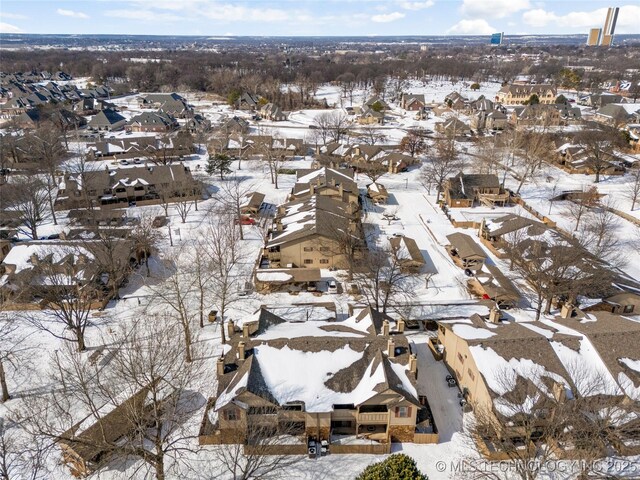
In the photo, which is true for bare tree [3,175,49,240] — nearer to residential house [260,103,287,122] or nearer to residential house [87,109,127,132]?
residential house [87,109,127,132]

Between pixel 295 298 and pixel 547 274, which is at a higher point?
pixel 547 274

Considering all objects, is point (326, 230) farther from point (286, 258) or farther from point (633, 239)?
point (633, 239)

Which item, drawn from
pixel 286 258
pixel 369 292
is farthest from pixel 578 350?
pixel 286 258

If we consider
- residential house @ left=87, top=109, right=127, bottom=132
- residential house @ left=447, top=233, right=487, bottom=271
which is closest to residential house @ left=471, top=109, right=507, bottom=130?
residential house @ left=447, top=233, right=487, bottom=271

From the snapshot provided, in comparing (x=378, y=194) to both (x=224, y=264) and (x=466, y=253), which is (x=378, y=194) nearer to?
(x=466, y=253)

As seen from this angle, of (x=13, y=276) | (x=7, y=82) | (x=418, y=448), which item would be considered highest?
(x=7, y=82)

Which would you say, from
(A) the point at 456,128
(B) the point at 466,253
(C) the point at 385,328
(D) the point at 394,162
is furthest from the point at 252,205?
(A) the point at 456,128

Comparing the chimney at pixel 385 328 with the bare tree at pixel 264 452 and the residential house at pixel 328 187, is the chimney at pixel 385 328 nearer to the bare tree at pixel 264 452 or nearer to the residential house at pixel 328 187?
the bare tree at pixel 264 452
